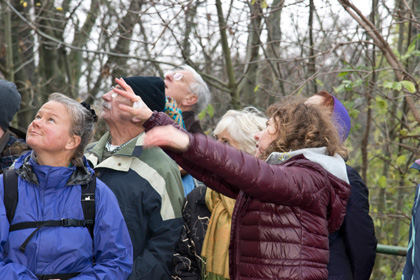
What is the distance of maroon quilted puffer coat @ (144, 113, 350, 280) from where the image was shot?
7.37 ft

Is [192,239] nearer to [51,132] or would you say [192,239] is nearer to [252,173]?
[51,132]

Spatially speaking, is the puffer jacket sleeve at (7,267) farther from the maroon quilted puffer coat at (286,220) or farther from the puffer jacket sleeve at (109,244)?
the maroon quilted puffer coat at (286,220)

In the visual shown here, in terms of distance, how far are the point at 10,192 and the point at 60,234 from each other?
1.08 feet

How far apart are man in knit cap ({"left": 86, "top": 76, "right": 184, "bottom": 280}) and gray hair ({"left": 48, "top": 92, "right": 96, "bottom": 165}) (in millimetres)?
237

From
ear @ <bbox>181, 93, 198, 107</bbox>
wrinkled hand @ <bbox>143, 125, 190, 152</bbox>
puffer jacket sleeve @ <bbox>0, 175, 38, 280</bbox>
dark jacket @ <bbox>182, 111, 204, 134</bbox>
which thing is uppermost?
→ wrinkled hand @ <bbox>143, 125, 190, 152</bbox>

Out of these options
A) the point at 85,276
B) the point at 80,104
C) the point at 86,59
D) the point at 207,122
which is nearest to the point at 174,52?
the point at 207,122

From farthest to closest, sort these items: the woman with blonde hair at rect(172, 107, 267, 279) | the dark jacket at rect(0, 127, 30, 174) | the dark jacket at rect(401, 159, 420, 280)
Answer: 1. the dark jacket at rect(0, 127, 30, 174)
2. the woman with blonde hair at rect(172, 107, 267, 279)
3. the dark jacket at rect(401, 159, 420, 280)

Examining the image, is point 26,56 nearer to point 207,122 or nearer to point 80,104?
point 207,122

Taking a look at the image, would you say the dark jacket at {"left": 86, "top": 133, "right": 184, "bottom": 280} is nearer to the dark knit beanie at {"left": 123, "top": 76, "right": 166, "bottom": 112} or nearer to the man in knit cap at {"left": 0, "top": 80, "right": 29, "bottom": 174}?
the dark knit beanie at {"left": 123, "top": 76, "right": 166, "bottom": 112}

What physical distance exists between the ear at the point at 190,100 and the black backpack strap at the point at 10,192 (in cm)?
205

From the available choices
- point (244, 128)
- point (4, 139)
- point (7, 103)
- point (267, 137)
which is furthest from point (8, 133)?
point (267, 137)

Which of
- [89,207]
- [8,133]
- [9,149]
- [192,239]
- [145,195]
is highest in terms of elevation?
[8,133]

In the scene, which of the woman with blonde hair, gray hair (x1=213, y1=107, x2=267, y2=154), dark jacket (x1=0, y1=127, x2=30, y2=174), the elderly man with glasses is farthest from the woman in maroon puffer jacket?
the elderly man with glasses

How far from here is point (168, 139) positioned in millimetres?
1919
